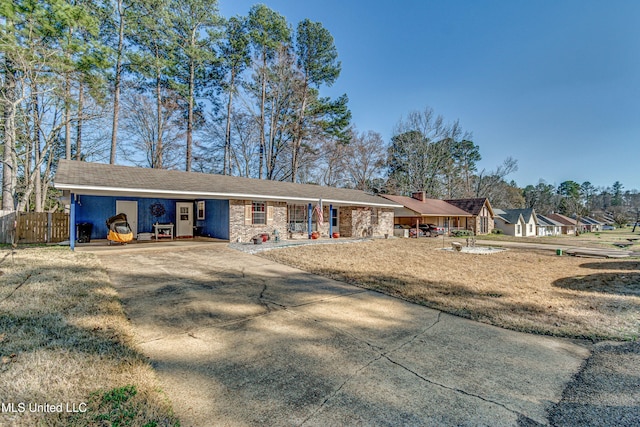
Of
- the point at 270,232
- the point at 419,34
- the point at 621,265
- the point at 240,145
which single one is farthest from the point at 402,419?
the point at 240,145

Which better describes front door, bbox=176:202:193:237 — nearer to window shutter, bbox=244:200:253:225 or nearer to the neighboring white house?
window shutter, bbox=244:200:253:225

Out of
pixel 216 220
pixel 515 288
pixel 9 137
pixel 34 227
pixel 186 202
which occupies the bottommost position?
pixel 515 288

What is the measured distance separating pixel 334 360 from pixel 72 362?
265cm

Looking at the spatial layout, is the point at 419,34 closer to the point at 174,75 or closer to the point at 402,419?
the point at 174,75

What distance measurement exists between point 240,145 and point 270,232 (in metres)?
15.9

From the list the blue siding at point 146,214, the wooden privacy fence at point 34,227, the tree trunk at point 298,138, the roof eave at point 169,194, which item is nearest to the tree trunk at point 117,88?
the blue siding at point 146,214

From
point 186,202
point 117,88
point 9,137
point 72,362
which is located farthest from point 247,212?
point 117,88

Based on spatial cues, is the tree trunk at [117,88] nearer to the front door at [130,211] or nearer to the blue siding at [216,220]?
the front door at [130,211]

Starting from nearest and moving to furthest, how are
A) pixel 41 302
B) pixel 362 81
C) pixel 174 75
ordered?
pixel 41 302, pixel 174 75, pixel 362 81

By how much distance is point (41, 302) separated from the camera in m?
4.25

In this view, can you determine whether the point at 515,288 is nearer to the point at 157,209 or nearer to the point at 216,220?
the point at 216,220

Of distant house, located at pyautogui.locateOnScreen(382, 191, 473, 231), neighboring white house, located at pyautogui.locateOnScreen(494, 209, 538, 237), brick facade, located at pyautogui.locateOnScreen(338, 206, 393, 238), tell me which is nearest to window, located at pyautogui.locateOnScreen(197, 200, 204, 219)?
brick facade, located at pyautogui.locateOnScreen(338, 206, 393, 238)

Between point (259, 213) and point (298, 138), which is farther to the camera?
point (298, 138)

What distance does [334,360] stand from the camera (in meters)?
3.23
